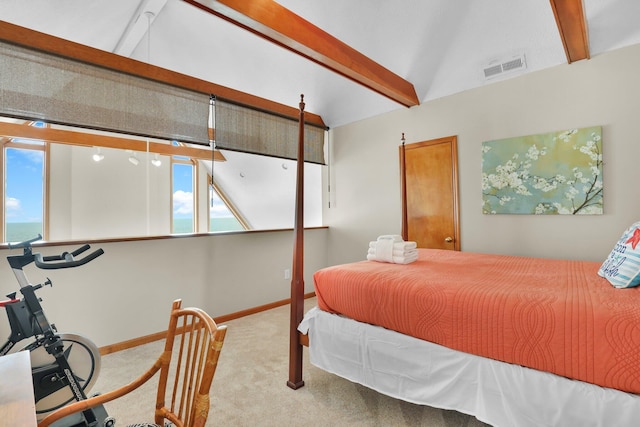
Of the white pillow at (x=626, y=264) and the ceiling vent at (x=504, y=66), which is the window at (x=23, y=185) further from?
the white pillow at (x=626, y=264)

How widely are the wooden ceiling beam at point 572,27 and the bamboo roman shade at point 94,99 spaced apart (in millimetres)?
2835

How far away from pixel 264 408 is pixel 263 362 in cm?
60

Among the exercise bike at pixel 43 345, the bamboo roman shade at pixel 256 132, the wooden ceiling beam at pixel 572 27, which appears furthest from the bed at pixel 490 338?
the bamboo roman shade at pixel 256 132

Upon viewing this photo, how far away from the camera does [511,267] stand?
2.12 metres

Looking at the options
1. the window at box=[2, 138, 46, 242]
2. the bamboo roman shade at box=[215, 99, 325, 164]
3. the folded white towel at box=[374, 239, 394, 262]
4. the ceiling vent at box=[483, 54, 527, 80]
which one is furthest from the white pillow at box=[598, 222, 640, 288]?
the window at box=[2, 138, 46, 242]

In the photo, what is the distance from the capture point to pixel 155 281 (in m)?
2.94

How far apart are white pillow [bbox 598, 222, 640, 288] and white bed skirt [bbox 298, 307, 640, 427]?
1.79 ft

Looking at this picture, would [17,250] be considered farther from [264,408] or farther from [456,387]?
[456,387]

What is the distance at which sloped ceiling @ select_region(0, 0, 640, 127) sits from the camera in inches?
96.7

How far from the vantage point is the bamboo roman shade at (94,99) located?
2.19 metres

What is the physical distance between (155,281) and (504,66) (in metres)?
3.71

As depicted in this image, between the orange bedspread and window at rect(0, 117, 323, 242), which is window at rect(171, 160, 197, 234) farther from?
the orange bedspread

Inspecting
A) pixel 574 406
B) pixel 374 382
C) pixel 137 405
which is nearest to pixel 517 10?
pixel 574 406

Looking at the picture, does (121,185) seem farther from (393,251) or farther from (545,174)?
(545,174)
